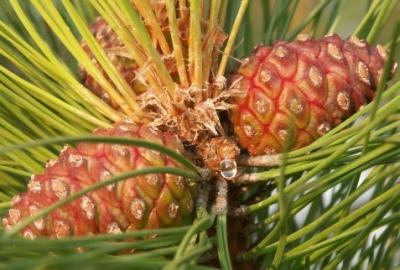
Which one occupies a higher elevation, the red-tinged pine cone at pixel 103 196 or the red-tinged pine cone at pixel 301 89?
the red-tinged pine cone at pixel 301 89

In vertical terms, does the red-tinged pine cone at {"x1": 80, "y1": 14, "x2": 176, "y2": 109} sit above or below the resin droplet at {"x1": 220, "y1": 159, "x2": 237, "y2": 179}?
above

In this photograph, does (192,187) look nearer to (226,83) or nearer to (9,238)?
(226,83)

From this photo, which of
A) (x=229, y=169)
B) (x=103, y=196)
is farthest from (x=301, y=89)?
(x=103, y=196)

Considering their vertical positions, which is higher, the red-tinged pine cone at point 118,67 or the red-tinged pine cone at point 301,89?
the red-tinged pine cone at point 118,67

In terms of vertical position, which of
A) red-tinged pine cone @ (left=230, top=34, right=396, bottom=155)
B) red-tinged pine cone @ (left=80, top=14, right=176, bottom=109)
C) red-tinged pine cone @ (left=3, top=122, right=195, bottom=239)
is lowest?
red-tinged pine cone @ (left=3, top=122, right=195, bottom=239)

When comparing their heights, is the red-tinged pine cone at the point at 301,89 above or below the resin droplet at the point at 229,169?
above

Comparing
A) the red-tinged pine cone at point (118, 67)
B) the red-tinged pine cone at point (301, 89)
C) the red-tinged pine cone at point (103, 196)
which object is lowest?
the red-tinged pine cone at point (103, 196)
